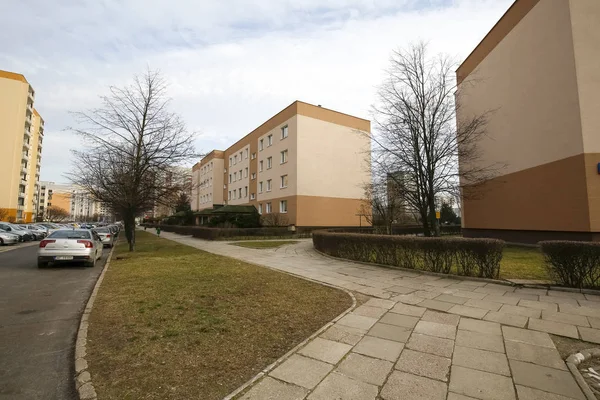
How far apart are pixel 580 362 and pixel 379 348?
2.22m

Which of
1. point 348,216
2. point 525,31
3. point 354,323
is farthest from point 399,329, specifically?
point 348,216

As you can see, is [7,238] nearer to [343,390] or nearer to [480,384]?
[343,390]

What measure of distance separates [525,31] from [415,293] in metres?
17.7

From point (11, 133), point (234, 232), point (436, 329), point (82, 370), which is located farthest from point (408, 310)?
point (11, 133)

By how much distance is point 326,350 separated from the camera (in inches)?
146

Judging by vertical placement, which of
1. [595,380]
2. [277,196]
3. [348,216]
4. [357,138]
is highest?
[357,138]

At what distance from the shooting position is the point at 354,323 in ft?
15.7

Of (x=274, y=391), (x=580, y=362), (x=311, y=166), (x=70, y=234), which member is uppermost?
(x=311, y=166)

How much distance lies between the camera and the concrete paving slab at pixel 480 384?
2.80 meters

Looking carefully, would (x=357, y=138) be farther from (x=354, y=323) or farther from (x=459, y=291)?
(x=354, y=323)

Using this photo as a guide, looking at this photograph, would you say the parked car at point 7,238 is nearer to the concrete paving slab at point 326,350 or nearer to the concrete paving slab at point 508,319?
the concrete paving slab at point 326,350

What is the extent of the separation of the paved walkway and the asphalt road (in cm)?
215

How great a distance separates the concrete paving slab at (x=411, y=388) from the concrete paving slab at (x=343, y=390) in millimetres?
132

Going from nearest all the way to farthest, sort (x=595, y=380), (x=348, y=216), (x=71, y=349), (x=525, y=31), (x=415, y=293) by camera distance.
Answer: (x=595, y=380) < (x=71, y=349) < (x=415, y=293) < (x=525, y=31) < (x=348, y=216)
